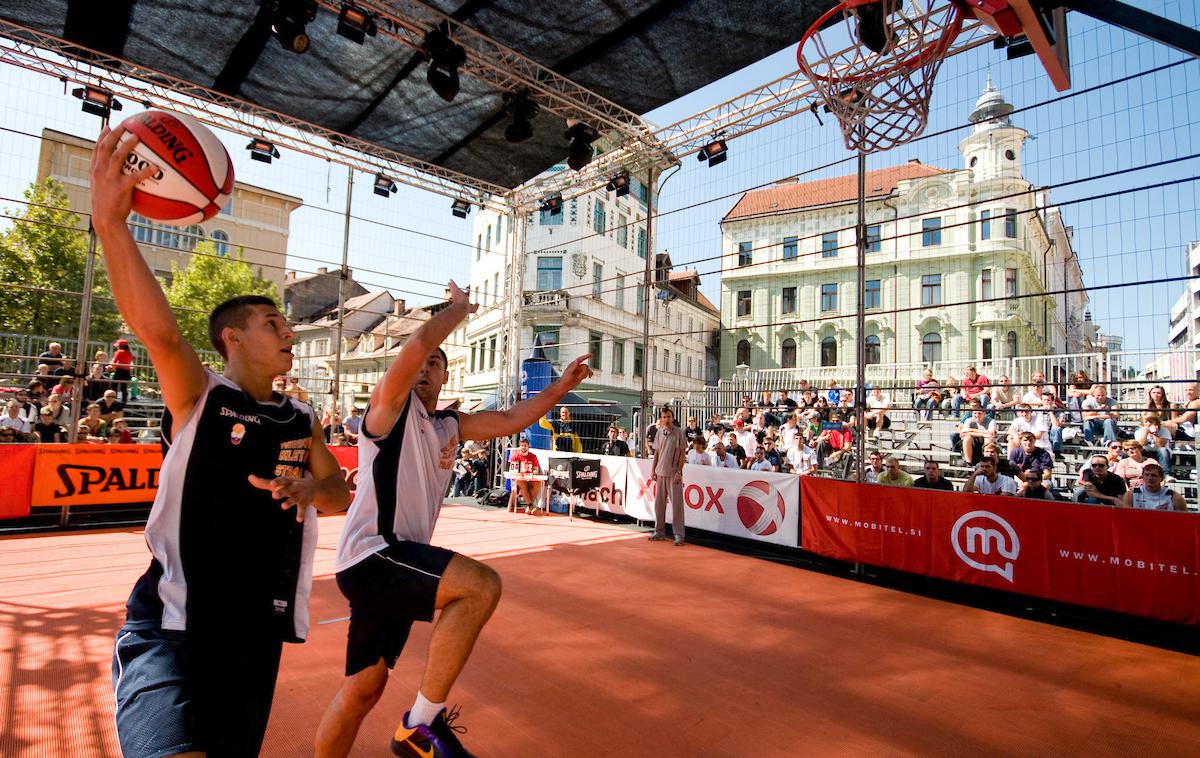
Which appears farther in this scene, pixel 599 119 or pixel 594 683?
pixel 599 119

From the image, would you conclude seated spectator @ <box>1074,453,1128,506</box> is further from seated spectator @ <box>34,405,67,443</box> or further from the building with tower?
seated spectator @ <box>34,405,67,443</box>

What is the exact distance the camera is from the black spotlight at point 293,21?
7055 mm

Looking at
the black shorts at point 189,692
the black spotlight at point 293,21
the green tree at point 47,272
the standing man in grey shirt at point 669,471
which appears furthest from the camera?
the green tree at point 47,272

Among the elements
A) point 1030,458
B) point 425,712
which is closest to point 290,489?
point 425,712

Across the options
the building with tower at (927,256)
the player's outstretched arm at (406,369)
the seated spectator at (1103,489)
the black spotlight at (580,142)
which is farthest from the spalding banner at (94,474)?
the seated spectator at (1103,489)

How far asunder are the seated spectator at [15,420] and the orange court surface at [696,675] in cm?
372

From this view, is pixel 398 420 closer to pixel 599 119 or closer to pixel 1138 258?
pixel 1138 258

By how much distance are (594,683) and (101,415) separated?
9.95 meters

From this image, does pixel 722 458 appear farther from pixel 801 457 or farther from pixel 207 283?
pixel 207 283

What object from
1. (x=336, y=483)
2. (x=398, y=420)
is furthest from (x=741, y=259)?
(x=336, y=483)

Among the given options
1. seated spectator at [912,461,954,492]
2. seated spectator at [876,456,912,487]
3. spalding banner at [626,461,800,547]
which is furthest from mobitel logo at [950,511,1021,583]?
spalding banner at [626,461,800,547]

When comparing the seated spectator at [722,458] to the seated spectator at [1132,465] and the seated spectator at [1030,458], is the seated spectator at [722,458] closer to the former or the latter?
the seated spectator at [1030,458]

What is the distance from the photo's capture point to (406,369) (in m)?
2.44

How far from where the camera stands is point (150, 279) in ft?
5.57
